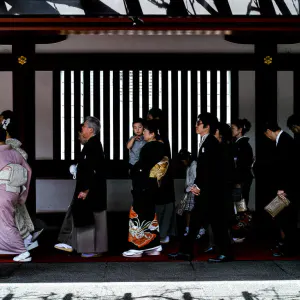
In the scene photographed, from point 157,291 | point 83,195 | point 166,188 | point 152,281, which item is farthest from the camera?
point 166,188

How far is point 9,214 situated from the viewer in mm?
7223

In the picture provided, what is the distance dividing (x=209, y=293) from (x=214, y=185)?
1.80m

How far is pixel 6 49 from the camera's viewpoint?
32.0 ft

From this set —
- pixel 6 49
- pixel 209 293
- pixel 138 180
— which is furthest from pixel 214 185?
Answer: pixel 6 49

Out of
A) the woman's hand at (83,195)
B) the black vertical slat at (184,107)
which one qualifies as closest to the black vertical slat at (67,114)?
the black vertical slat at (184,107)

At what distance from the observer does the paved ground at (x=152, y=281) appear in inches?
219

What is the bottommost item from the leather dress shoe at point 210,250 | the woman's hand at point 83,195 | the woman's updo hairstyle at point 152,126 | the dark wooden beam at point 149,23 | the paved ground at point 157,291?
the paved ground at point 157,291

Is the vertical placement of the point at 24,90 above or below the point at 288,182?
above

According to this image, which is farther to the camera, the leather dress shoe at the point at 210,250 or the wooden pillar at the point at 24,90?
the wooden pillar at the point at 24,90

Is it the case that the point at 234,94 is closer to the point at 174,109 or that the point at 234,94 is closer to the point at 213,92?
the point at 213,92

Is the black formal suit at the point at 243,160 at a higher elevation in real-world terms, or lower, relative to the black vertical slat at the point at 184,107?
lower

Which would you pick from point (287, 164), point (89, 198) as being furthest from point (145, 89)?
point (287, 164)

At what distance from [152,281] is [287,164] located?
94.6 inches

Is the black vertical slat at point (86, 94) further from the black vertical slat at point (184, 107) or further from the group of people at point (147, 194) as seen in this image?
the group of people at point (147, 194)
